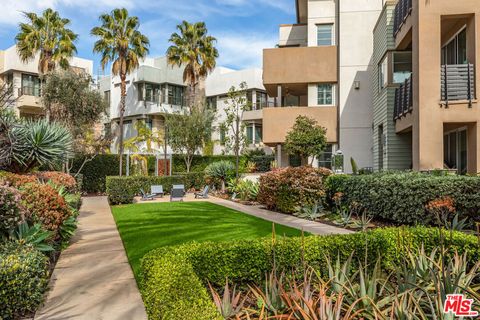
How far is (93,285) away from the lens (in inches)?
257

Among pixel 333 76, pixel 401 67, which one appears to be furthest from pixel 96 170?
pixel 401 67

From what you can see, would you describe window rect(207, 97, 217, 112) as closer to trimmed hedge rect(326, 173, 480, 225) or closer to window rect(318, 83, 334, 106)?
window rect(318, 83, 334, 106)

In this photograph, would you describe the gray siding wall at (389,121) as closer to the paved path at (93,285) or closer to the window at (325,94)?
the window at (325,94)

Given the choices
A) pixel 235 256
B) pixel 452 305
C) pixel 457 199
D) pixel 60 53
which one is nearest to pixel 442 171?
pixel 457 199

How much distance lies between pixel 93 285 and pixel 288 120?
17593mm

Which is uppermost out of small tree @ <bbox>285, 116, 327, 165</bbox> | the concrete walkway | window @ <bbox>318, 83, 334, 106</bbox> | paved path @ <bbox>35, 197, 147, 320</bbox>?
window @ <bbox>318, 83, 334, 106</bbox>

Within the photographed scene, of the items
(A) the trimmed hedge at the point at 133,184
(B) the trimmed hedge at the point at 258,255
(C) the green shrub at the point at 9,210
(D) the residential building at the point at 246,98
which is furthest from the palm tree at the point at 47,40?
(B) the trimmed hedge at the point at 258,255

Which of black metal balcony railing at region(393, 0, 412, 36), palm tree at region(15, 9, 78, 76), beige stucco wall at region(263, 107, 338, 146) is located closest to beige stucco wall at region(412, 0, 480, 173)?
black metal balcony railing at region(393, 0, 412, 36)

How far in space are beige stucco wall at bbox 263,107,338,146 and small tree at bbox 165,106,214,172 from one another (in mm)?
8595

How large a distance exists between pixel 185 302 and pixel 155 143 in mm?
33317

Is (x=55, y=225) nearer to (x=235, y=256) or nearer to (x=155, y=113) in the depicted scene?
(x=235, y=256)

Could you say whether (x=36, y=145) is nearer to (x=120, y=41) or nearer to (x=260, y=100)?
(x=120, y=41)

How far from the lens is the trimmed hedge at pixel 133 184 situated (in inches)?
767

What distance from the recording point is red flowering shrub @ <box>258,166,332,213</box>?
14.5 m
